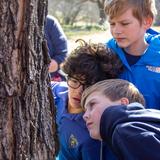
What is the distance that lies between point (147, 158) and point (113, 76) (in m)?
0.84

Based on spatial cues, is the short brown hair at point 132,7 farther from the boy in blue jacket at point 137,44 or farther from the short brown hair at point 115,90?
the short brown hair at point 115,90

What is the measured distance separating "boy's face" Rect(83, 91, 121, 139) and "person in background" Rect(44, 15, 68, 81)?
224cm

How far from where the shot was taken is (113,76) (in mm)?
2309

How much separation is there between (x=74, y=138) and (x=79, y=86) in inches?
10.0

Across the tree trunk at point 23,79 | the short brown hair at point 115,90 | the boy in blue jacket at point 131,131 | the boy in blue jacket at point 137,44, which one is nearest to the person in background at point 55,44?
the boy in blue jacket at point 137,44

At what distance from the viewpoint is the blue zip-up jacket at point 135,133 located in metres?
1.50

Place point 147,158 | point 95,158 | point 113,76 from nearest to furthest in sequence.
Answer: point 147,158, point 95,158, point 113,76

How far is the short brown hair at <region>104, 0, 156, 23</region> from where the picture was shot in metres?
2.43

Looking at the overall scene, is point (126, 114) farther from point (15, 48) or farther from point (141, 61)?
point (141, 61)

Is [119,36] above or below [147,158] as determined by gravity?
above

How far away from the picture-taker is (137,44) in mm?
2432

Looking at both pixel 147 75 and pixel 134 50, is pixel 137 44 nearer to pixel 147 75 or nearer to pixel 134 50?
pixel 134 50

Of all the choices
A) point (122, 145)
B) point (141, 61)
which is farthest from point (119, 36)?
point (122, 145)

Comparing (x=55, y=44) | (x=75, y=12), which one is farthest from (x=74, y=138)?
(x=75, y=12)
